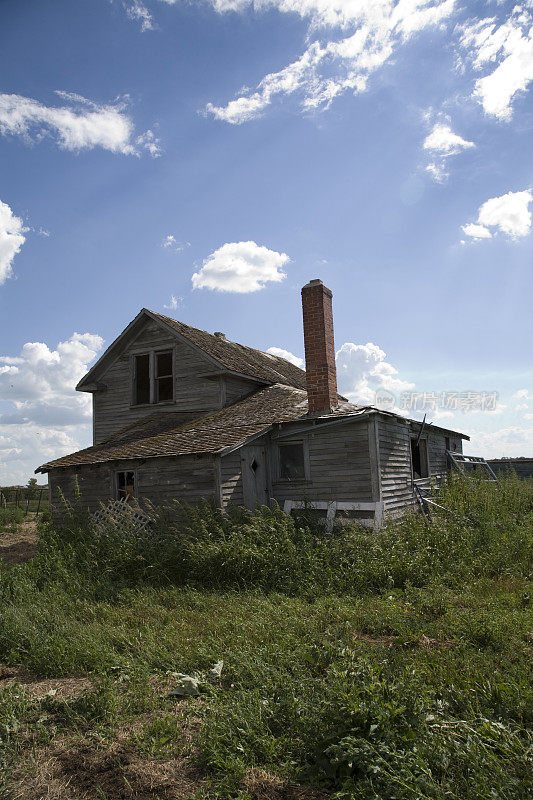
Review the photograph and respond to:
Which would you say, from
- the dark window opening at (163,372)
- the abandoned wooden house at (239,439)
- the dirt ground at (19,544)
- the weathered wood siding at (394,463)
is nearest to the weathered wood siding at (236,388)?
the abandoned wooden house at (239,439)

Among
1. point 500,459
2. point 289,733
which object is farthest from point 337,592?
point 500,459

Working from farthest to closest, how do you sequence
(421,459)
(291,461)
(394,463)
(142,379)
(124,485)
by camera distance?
(142,379) → (421,459) → (124,485) → (291,461) → (394,463)

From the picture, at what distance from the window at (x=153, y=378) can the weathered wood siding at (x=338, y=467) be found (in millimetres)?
6460

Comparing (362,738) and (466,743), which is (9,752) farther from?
(466,743)

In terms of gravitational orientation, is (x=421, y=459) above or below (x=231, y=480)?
above

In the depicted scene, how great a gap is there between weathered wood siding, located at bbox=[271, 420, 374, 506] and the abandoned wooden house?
0.08 feet

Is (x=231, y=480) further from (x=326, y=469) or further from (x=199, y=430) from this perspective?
(x=326, y=469)

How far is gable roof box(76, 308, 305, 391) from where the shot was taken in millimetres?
16969

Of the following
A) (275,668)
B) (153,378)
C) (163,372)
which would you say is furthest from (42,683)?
(163,372)

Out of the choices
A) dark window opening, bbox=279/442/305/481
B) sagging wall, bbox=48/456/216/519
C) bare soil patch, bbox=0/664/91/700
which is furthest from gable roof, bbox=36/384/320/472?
bare soil patch, bbox=0/664/91/700

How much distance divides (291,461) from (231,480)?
202 centimetres

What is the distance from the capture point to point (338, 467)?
12.8 m

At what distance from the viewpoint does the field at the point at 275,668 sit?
146 inches

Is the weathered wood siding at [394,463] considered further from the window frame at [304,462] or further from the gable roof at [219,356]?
the gable roof at [219,356]
